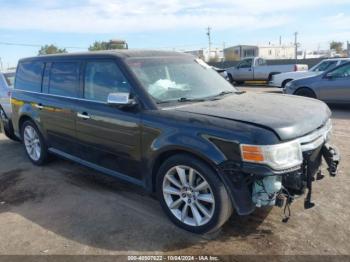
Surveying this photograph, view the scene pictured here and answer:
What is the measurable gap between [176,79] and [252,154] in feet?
5.50

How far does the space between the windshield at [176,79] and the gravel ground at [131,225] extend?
139 cm

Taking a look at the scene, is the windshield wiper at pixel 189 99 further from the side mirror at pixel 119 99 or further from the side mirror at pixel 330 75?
the side mirror at pixel 330 75

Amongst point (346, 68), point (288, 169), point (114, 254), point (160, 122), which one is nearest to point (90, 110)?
point (160, 122)

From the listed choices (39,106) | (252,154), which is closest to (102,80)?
(39,106)

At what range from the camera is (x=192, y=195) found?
370 centimetres

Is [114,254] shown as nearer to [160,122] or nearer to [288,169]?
[160,122]

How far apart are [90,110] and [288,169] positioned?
2.55 meters

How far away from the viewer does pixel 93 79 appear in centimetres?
466

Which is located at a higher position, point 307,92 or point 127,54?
point 127,54

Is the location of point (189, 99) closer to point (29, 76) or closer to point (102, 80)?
point (102, 80)

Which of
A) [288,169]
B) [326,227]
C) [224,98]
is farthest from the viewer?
[224,98]

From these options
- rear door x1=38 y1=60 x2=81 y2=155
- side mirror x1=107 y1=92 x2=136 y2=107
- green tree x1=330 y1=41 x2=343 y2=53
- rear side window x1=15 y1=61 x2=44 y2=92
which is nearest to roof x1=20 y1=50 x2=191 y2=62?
rear door x1=38 y1=60 x2=81 y2=155

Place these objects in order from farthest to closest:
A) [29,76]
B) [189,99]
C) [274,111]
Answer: [29,76]
[189,99]
[274,111]

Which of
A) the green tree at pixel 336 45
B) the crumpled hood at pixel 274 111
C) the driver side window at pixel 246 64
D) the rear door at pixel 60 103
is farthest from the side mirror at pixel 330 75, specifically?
the green tree at pixel 336 45
